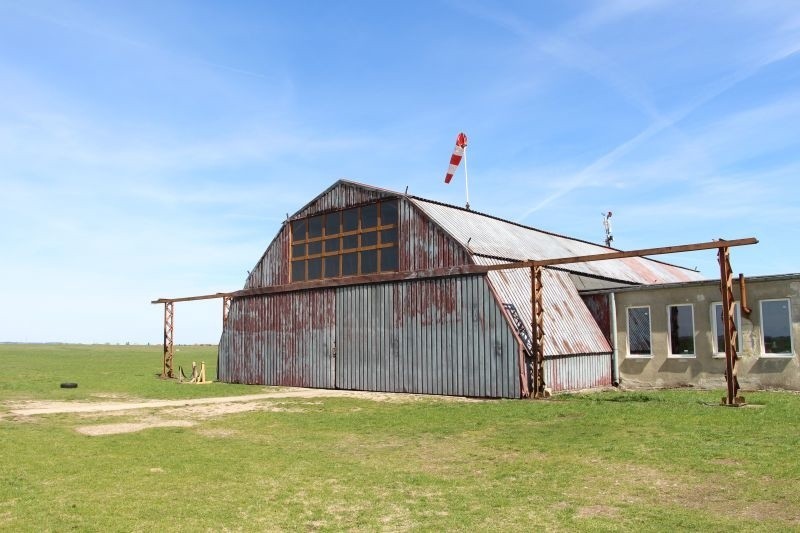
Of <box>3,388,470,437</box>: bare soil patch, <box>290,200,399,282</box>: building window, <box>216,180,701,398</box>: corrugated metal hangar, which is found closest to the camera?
<box>3,388,470,437</box>: bare soil patch

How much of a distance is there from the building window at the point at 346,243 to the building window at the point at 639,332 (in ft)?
34.3

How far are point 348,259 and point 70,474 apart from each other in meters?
20.1

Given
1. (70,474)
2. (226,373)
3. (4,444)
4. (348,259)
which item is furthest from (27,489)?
(226,373)

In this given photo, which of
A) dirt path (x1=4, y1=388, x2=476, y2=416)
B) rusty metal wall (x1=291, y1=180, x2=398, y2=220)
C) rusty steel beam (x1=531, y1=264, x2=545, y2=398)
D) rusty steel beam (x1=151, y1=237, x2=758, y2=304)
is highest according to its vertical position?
rusty metal wall (x1=291, y1=180, x2=398, y2=220)

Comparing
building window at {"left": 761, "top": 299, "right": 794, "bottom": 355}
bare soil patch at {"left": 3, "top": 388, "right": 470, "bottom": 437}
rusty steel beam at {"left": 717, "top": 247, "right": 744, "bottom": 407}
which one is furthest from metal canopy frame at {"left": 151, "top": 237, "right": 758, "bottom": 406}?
bare soil patch at {"left": 3, "top": 388, "right": 470, "bottom": 437}

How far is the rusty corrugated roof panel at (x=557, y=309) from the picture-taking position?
24812 mm

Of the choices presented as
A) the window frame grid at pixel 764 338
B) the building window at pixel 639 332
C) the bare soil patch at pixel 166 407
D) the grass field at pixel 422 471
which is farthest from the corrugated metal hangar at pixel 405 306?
the window frame grid at pixel 764 338

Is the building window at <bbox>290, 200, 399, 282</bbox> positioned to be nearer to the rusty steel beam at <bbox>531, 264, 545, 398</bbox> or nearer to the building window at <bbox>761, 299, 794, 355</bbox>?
the rusty steel beam at <bbox>531, 264, 545, 398</bbox>

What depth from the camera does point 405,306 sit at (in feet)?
89.2

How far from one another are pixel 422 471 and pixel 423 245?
55.0 ft

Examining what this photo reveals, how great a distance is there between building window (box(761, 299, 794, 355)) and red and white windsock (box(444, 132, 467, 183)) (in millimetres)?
15344

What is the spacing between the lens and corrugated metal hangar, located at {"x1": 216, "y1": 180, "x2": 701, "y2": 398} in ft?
80.4

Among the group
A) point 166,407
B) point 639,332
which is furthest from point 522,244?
point 166,407

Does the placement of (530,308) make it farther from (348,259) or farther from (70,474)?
(70,474)
